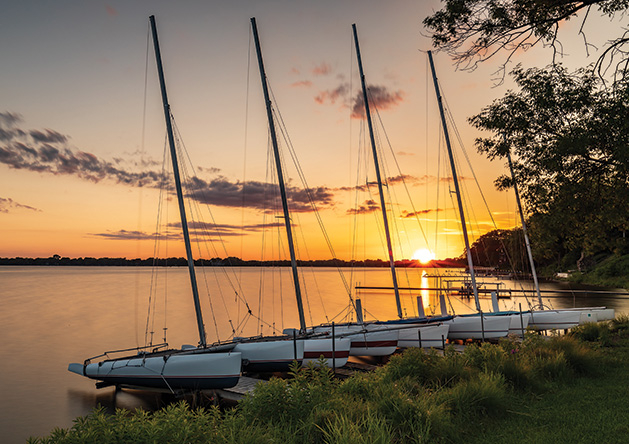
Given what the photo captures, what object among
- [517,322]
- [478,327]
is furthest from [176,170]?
[517,322]

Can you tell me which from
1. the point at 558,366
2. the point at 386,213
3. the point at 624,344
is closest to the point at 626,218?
the point at 624,344

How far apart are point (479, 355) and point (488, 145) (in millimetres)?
9785

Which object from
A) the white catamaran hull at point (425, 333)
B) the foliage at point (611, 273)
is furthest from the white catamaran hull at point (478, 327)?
the foliage at point (611, 273)

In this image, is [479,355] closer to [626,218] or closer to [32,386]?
[626,218]

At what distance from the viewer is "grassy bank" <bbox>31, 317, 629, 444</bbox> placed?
6238 millimetres

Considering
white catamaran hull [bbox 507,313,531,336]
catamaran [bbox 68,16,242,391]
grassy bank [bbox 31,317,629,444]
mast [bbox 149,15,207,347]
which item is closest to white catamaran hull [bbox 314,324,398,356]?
catamaran [bbox 68,16,242,391]

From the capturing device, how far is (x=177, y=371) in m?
16.5

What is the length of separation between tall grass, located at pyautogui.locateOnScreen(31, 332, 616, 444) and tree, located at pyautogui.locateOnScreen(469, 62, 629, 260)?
6283mm

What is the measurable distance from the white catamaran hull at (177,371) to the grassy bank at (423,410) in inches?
263

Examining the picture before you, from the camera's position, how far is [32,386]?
2455cm

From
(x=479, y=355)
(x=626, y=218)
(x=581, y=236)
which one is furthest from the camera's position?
(x=581, y=236)

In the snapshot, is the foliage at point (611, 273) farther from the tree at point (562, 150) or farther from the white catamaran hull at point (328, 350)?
the white catamaran hull at point (328, 350)

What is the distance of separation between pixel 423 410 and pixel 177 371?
38.7ft

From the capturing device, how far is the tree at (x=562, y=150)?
580 inches
